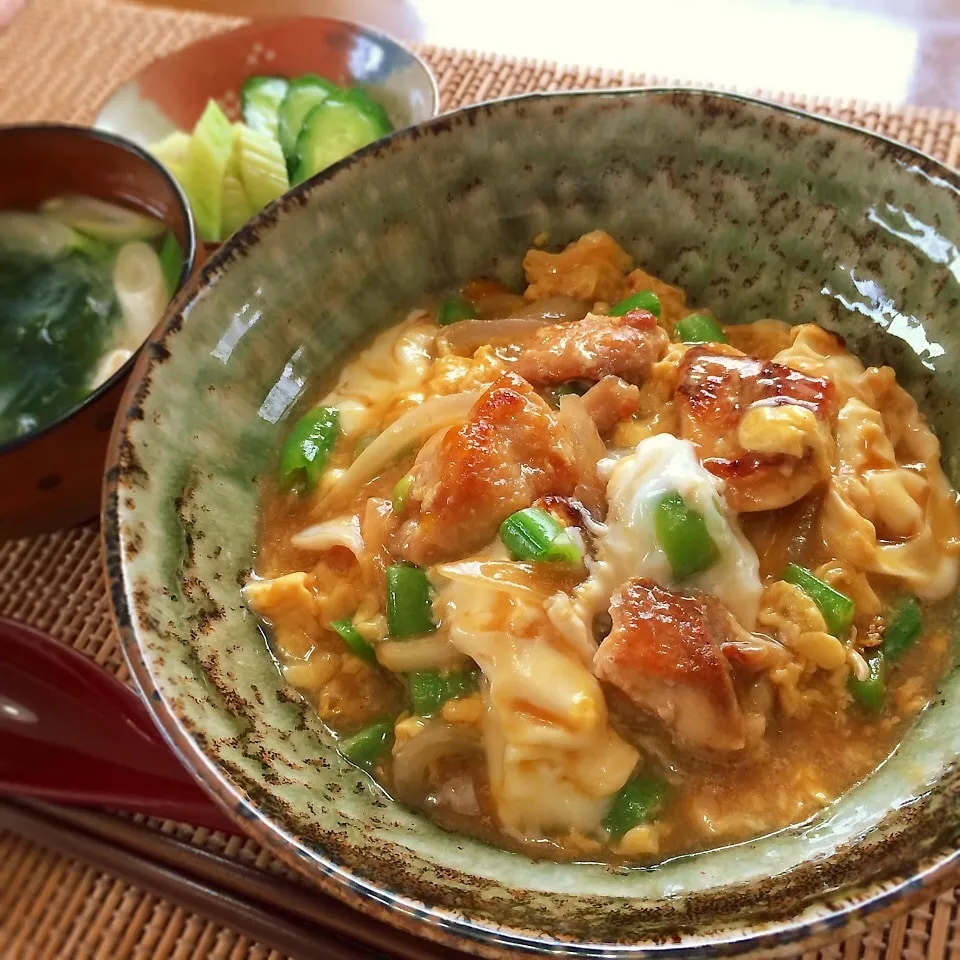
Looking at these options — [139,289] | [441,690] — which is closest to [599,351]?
[441,690]

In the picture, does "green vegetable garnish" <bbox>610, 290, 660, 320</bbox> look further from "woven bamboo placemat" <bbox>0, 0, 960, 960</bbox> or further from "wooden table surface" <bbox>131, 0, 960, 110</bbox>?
"wooden table surface" <bbox>131, 0, 960, 110</bbox>

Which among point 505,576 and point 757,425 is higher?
point 757,425

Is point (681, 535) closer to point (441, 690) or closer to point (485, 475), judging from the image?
point (485, 475)

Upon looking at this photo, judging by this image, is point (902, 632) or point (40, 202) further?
point (40, 202)

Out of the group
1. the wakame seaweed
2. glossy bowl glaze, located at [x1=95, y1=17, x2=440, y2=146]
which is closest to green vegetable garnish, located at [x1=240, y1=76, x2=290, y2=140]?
glossy bowl glaze, located at [x1=95, y1=17, x2=440, y2=146]

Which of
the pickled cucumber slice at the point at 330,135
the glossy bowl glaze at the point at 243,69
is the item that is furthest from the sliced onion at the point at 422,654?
the glossy bowl glaze at the point at 243,69

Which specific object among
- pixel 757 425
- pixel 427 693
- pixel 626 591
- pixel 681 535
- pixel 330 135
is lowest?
pixel 427 693
